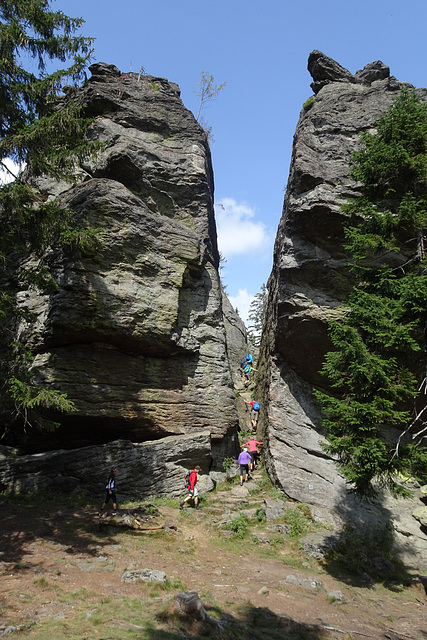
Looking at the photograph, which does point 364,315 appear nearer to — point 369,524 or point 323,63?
point 369,524

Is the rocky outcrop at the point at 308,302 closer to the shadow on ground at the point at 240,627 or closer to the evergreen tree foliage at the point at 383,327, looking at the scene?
the evergreen tree foliage at the point at 383,327

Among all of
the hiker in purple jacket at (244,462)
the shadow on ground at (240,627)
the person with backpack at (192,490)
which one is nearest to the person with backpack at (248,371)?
the hiker in purple jacket at (244,462)

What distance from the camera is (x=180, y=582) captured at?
346 inches

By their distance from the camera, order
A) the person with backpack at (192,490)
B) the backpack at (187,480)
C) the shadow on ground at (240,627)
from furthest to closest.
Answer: the backpack at (187,480)
the person with backpack at (192,490)
the shadow on ground at (240,627)

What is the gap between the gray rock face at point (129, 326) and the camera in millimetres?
15453

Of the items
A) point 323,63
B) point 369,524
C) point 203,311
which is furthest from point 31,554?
point 323,63

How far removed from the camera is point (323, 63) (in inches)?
933

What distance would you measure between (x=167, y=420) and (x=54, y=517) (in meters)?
5.68

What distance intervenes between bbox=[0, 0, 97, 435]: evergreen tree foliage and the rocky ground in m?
3.33

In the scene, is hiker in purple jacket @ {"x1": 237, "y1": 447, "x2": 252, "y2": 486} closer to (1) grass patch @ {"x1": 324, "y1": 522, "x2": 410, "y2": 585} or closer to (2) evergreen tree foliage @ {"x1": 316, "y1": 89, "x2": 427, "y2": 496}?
(1) grass patch @ {"x1": 324, "y1": 522, "x2": 410, "y2": 585}

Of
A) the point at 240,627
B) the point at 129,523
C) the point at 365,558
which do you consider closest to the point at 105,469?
the point at 129,523

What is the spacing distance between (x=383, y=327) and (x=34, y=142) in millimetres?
11574

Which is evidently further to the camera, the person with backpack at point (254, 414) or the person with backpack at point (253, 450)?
the person with backpack at point (254, 414)

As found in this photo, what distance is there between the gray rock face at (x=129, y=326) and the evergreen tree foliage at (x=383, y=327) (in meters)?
7.04
